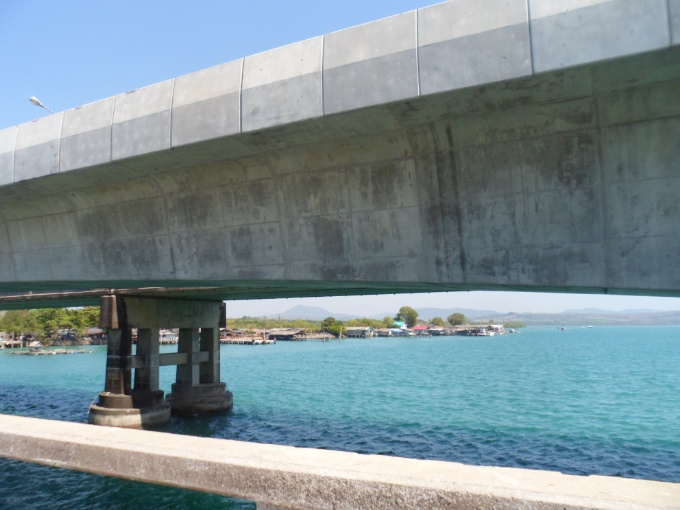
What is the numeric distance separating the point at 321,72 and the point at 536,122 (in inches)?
147

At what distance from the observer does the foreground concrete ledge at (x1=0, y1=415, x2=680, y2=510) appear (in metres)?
3.94

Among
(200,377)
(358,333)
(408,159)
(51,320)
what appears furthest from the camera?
(358,333)

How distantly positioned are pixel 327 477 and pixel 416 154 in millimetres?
6572

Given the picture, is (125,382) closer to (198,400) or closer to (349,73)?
(198,400)

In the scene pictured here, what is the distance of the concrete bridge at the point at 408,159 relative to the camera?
7461 millimetres

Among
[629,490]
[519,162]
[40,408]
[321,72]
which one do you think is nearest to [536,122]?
[519,162]

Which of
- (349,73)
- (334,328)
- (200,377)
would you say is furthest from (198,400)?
(334,328)

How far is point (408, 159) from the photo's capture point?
31.6ft

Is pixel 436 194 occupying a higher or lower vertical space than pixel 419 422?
higher

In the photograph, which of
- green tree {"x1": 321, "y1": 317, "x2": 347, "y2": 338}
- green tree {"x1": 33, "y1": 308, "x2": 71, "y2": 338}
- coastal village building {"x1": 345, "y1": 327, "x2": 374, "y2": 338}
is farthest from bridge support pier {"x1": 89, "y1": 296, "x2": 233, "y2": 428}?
coastal village building {"x1": 345, "y1": 327, "x2": 374, "y2": 338}

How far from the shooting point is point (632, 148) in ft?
26.0

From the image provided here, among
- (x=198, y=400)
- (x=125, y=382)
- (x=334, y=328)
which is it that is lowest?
(x=334, y=328)

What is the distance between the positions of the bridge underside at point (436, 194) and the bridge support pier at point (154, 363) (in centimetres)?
1232

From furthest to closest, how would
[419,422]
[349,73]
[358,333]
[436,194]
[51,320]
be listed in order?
[358,333], [51,320], [419,422], [436,194], [349,73]
